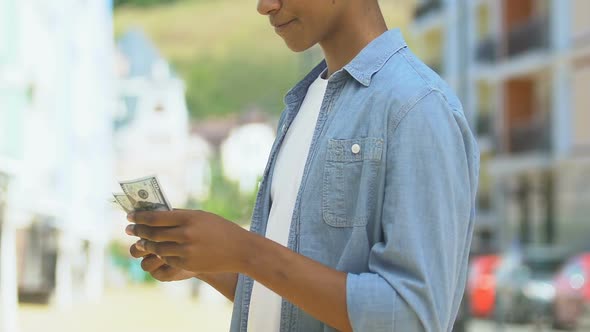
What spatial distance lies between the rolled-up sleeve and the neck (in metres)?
0.14

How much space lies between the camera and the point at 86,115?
919cm

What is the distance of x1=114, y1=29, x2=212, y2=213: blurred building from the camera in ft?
35.2

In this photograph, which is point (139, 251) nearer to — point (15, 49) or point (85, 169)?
point (15, 49)

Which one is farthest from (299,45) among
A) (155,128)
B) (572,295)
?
(572,295)

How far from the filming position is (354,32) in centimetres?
134

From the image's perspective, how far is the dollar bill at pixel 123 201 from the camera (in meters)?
1.19

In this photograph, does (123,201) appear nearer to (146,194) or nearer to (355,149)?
(146,194)

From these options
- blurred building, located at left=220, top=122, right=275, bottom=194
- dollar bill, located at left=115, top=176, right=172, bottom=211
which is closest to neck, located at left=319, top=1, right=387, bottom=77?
dollar bill, located at left=115, top=176, right=172, bottom=211

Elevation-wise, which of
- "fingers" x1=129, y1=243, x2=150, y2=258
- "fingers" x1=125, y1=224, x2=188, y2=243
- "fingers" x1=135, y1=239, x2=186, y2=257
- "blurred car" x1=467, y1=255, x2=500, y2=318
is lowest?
"blurred car" x1=467, y1=255, x2=500, y2=318

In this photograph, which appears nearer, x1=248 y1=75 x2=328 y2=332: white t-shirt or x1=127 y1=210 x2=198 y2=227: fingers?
x1=127 y1=210 x2=198 y2=227: fingers

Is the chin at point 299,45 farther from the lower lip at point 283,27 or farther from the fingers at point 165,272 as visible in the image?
the fingers at point 165,272

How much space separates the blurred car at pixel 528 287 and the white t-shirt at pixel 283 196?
400 inches

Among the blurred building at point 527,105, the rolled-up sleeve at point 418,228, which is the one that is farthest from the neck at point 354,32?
the blurred building at point 527,105

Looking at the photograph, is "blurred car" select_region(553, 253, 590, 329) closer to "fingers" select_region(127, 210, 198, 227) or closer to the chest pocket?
the chest pocket
